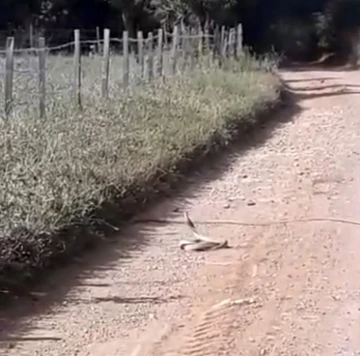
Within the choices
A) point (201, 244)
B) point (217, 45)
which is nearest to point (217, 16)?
point (217, 45)

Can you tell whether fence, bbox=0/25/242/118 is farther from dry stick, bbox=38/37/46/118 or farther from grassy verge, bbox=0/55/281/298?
grassy verge, bbox=0/55/281/298

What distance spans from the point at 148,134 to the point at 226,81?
6806 millimetres

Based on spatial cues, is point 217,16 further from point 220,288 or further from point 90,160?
point 220,288

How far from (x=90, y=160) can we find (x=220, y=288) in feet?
8.98

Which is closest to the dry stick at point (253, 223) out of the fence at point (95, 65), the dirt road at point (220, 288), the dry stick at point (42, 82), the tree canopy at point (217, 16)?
the dirt road at point (220, 288)

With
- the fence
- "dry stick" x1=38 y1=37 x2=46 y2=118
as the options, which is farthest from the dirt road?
the fence

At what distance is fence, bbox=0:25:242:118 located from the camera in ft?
37.3

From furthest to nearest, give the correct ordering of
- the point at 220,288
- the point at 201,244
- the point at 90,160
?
the point at 90,160 → the point at 201,244 → the point at 220,288

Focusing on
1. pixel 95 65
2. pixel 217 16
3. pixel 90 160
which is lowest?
pixel 90 160

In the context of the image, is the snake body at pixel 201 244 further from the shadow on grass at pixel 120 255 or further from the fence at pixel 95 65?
the fence at pixel 95 65

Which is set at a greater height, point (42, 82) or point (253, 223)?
point (42, 82)

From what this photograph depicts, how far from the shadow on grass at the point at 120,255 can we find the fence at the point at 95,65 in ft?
6.18

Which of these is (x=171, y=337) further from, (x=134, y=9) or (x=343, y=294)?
(x=134, y=9)

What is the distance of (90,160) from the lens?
28.8ft
